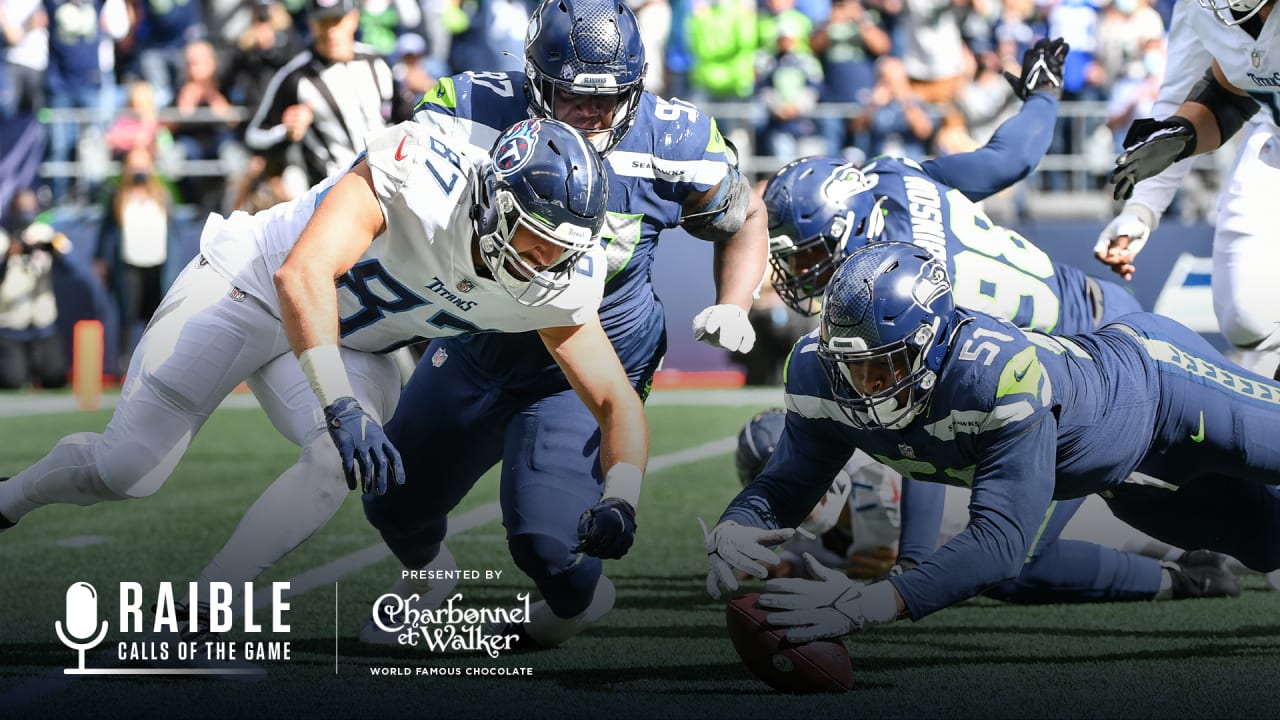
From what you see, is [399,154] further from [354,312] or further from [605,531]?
[605,531]

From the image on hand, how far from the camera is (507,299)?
4.02 m

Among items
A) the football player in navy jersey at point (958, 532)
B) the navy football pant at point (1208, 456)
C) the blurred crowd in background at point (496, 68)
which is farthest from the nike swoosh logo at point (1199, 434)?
the blurred crowd in background at point (496, 68)

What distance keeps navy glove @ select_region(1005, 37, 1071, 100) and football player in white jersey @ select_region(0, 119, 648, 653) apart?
204 cm

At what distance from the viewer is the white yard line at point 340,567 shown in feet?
12.5

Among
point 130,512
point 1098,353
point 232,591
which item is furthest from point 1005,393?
point 130,512

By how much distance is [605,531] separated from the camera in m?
3.81

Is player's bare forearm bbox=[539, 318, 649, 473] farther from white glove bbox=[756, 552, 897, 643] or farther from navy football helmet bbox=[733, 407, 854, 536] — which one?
navy football helmet bbox=[733, 407, 854, 536]

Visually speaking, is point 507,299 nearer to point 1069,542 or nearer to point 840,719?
point 840,719

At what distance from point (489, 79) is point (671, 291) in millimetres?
8369

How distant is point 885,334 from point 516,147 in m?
0.96

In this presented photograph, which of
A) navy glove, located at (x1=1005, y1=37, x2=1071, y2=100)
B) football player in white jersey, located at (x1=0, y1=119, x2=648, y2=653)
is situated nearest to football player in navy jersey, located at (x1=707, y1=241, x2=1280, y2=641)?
football player in white jersey, located at (x1=0, y1=119, x2=648, y2=653)

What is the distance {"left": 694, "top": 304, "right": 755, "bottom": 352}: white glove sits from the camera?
4312 mm

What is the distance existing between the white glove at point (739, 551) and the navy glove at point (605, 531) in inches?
8.2

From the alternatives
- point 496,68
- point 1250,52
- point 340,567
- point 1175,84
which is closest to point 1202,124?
point 1175,84
